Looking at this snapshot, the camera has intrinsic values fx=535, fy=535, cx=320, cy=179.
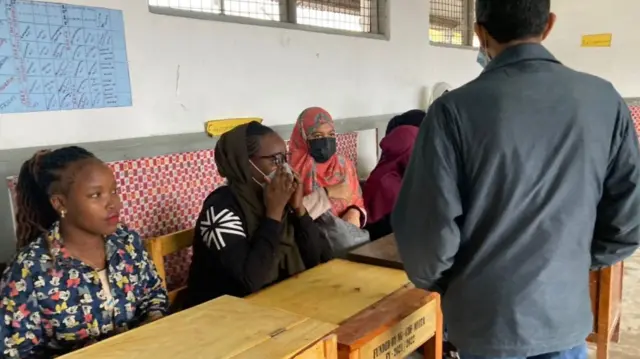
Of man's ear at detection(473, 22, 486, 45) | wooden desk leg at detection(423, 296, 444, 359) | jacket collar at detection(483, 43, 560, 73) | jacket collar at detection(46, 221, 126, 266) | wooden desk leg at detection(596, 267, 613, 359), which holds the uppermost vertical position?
man's ear at detection(473, 22, 486, 45)

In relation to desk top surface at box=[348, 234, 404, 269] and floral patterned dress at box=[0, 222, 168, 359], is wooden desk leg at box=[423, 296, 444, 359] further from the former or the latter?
floral patterned dress at box=[0, 222, 168, 359]

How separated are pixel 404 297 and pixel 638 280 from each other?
110 inches

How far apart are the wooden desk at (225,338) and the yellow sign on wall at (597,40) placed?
233 inches

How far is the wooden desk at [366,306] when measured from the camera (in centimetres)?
141

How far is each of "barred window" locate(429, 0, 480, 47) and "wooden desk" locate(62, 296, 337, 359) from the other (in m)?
4.04

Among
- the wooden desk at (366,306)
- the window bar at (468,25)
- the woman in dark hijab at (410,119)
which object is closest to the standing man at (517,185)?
the wooden desk at (366,306)

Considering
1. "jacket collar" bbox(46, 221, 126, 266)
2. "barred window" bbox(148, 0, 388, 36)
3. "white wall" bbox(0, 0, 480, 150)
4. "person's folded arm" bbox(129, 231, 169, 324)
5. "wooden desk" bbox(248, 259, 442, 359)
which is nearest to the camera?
"wooden desk" bbox(248, 259, 442, 359)

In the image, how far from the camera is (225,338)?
1193 millimetres

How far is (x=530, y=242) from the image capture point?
119 cm

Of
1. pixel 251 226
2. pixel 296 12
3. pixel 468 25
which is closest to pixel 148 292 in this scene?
pixel 251 226

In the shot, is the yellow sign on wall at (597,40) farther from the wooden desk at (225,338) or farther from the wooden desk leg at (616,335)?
the wooden desk at (225,338)

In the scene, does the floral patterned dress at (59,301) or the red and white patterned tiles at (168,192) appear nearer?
the floral patterned dress at (59,301)

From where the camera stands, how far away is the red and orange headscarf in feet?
9.33

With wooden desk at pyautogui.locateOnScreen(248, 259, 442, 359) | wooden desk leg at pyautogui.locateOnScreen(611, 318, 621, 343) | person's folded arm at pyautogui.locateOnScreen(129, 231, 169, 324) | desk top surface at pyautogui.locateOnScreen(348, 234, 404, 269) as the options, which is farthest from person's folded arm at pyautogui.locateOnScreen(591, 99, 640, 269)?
wooden desk leg at pyautogui.locateOnScreen(611, 318, 621, 343)
